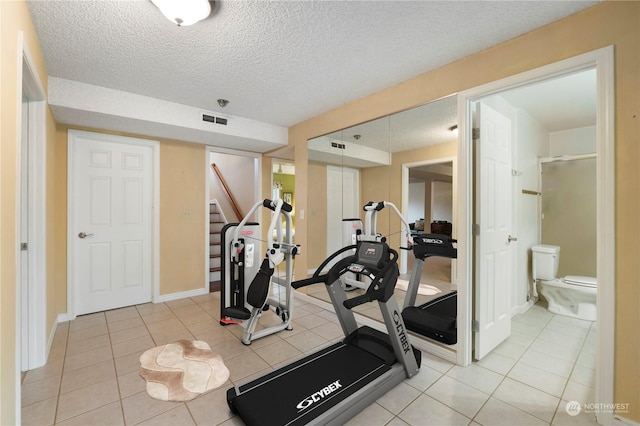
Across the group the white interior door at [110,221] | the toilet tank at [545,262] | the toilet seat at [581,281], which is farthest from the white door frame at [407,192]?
the white interior door at [110,221]

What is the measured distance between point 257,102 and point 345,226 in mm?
1931

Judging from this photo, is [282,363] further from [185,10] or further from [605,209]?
[185,10]

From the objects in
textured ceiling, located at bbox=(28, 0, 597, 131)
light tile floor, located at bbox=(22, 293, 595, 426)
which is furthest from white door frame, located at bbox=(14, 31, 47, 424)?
textured ceiling, located at bbox=(28, 0, 597, 131)

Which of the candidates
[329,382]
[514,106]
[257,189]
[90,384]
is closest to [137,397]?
[90,384]

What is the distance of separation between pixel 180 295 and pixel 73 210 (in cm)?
176

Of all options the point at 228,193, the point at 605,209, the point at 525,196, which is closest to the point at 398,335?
the point at 605,209

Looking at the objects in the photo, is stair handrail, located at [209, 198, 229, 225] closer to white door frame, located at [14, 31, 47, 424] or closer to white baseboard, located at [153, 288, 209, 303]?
white baseboard, located at [153, 288, 209, 303]

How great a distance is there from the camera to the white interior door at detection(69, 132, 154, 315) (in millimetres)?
3445

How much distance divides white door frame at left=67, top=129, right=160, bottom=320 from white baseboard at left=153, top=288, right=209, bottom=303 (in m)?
0.04

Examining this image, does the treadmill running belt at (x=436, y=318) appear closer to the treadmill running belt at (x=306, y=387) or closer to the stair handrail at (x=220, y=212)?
the treadmill running belt at (x=306, y=387)

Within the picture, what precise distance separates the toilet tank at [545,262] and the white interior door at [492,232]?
1220 mm

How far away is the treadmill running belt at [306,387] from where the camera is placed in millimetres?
1600

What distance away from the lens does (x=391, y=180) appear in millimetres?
3195

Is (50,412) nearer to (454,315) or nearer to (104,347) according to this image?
(104,347)
